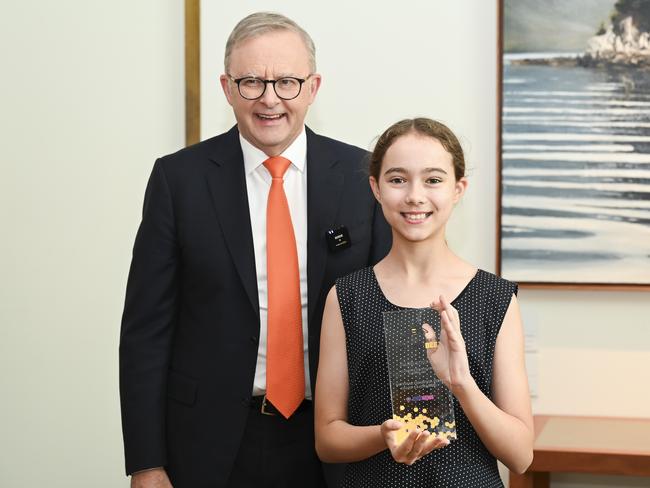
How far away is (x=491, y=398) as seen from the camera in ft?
5.66

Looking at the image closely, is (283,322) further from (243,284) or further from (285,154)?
(285,154)

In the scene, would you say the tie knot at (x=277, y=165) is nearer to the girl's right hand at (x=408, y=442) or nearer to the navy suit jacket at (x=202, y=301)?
the navy suit jacket at (x=202, y=301)

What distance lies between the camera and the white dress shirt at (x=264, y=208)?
2.03m

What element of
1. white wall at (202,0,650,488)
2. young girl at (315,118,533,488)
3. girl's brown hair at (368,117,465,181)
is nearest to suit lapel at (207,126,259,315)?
young girl at (315,118,533,488)

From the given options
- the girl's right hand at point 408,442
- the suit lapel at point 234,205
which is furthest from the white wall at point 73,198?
the girl's right hand at point 408,442

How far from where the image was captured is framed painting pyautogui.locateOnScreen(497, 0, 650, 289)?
9.10 feet

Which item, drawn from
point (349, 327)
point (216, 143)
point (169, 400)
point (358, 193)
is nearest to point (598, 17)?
point (358, 193)

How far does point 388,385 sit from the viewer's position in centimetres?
175

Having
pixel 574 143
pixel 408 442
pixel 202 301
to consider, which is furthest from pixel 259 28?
pixel 574 143

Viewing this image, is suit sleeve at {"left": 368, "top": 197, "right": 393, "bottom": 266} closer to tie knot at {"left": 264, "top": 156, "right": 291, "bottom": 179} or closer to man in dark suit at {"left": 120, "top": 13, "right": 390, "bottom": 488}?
man in dark suit at {"left": 120, "top": 13, "right": 390, "bottom": 488}

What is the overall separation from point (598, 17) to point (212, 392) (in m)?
1.62

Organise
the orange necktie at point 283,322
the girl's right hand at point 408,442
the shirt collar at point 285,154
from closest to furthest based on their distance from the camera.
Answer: the girl's right hand at point 408,442, the orange necktie at point 283,322, the shirt collar at point 285,154

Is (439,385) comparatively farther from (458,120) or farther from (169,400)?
(458,120)

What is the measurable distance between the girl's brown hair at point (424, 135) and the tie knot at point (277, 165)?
0.29 metres
